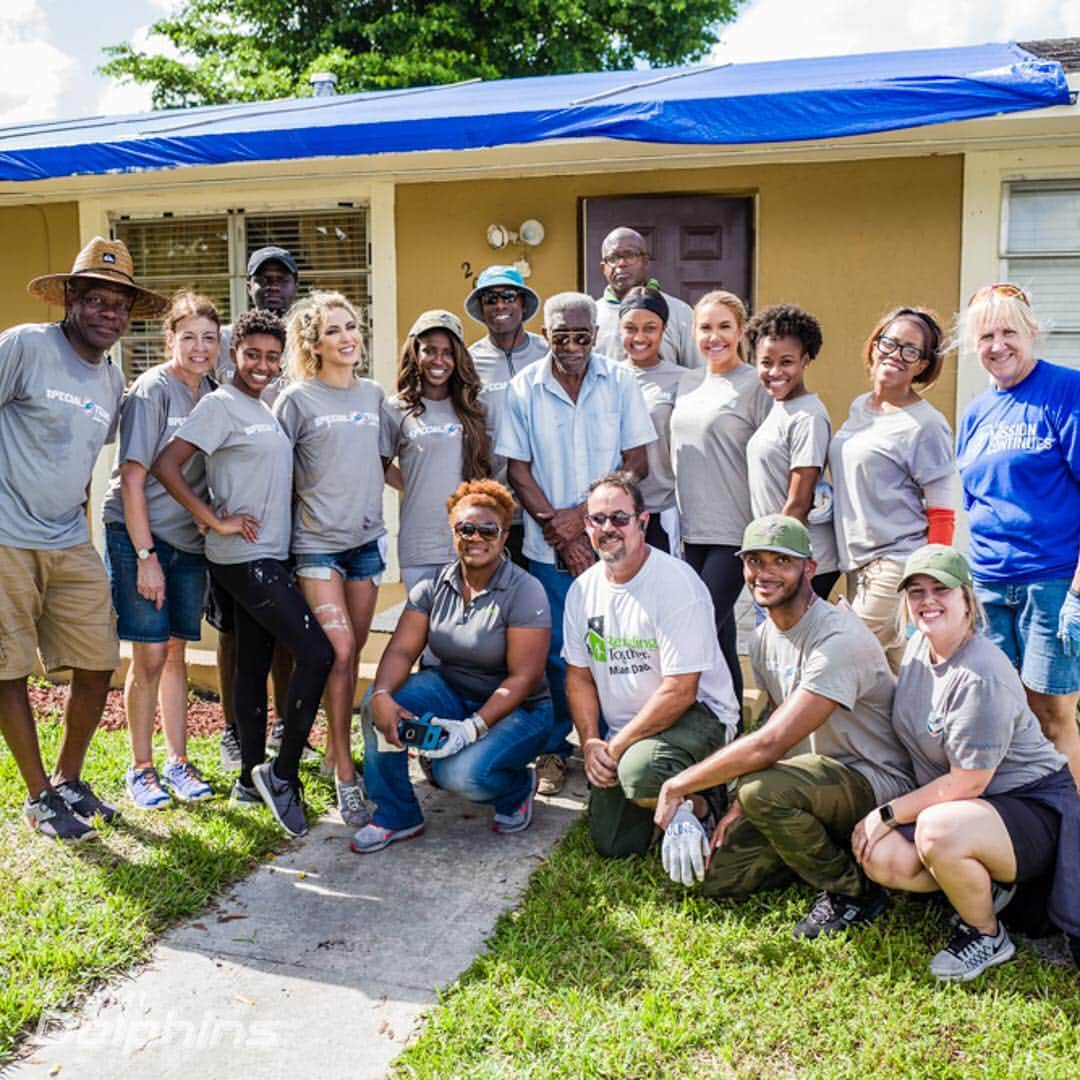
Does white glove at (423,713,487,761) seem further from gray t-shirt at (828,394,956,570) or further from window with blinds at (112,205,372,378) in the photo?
window with blinds at (112,205,372,378)

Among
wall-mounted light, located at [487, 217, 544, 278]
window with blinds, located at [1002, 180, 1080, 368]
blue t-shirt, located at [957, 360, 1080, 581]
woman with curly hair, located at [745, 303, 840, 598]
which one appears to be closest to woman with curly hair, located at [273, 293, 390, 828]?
woman with curly hair, located at [745, 303, 840, 598]

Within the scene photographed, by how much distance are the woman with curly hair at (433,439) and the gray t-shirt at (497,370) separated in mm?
106

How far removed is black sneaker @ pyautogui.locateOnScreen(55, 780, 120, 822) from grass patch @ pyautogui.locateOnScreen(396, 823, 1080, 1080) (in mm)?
1619

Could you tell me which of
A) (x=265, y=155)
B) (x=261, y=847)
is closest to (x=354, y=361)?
(x=261, y=847)

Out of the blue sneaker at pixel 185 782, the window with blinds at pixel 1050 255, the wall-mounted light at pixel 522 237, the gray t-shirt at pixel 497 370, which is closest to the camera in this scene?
the blue sneaker at pixel 185 782

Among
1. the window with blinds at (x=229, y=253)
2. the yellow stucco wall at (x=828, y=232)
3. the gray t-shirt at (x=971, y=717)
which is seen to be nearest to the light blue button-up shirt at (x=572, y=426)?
the gray t-shirt at (x=971, y=717)

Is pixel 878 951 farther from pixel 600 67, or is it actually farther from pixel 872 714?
pixel 600 67

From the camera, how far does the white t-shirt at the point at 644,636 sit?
12.0 ft

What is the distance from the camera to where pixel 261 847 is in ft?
12.8

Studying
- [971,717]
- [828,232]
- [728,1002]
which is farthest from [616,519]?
[828,232]

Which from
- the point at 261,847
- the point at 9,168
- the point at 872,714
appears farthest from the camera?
the point at 9,168

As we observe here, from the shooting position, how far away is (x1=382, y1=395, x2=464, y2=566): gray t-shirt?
13.9 feet

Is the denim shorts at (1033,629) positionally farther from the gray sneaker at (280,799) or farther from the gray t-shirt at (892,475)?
the gray sneaker at (280,799)

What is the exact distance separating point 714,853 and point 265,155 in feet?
14.6
